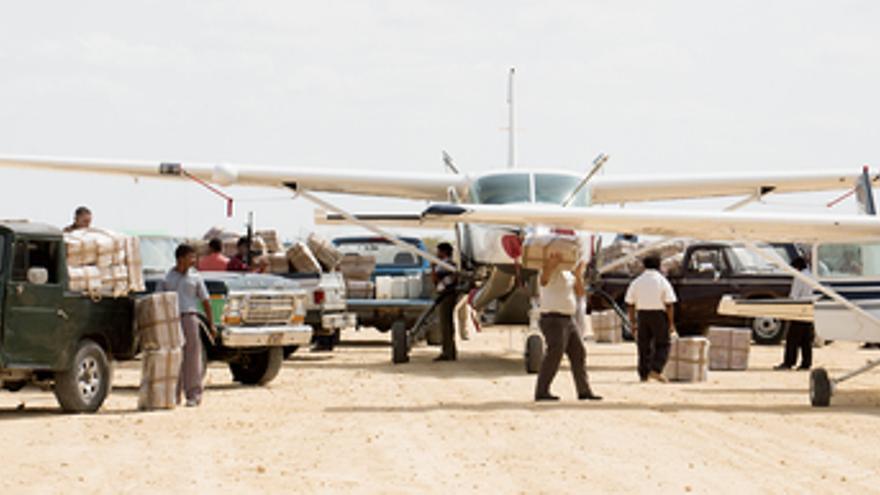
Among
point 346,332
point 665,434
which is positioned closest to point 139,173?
point 346,332

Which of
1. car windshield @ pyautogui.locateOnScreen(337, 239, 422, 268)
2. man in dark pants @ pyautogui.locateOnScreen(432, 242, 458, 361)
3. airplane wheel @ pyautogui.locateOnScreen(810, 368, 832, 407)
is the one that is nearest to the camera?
airplane wheel @ pyautogui.locateOnScreen(810, 368, 832, 407)

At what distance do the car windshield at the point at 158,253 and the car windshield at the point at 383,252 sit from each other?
354 inches

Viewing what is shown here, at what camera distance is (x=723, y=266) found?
28.7 metres

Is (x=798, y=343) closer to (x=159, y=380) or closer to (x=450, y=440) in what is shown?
(x=159, y=380)

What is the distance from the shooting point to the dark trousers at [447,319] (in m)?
22.5

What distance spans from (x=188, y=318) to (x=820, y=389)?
5.90 metres

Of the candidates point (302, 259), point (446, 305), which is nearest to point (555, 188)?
point (446, 305)

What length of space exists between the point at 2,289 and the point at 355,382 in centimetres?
599

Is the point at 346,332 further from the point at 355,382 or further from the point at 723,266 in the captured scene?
the point at 355,382

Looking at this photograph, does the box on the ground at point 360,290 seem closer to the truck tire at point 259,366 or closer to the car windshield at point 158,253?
the car windshield at point 158,253

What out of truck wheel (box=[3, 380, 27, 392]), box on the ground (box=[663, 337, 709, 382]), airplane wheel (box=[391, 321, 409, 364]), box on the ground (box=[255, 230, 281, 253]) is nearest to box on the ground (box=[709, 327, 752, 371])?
box on the ground (box=[663, 337, 709, 382])

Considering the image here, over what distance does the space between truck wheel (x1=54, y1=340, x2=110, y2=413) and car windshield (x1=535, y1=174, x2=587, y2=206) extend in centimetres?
840

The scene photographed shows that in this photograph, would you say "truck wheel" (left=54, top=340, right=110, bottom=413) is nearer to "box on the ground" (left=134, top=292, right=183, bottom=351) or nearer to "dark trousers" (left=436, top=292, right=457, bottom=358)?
"box on the ground" (left=134, top=292, right=183, bottom=351)

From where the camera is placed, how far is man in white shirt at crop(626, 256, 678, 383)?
61.5ft
